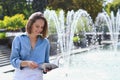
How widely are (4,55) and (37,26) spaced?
15.4m

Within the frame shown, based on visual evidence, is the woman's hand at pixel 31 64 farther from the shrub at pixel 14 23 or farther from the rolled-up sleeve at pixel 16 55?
the shrub at pixel 14 23

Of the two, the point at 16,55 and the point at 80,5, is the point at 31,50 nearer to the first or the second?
the point at 16,55

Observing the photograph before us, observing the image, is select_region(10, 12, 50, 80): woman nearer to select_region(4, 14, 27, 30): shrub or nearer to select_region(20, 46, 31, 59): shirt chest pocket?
select_region(20, 46, 31, 59): shirt chest pocket

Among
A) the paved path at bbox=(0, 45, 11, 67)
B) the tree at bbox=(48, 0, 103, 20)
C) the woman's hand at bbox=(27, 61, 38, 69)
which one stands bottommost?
the paved path at bbox=(0, 45, 11, 67)

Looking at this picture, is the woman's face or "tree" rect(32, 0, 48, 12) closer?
the woman's face

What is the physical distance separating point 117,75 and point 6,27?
62.2ft

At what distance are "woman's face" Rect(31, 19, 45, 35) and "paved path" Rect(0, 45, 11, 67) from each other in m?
12.7

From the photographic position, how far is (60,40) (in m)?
22.0

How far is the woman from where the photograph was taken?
274 centimetres

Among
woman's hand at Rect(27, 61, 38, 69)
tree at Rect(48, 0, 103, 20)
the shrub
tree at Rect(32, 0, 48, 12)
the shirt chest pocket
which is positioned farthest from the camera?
tree at Rect(32, 0, 48, 12)

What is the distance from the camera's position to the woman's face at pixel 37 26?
9.06 feet

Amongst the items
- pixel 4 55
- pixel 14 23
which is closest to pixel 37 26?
pixel 4 55

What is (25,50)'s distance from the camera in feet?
9.14

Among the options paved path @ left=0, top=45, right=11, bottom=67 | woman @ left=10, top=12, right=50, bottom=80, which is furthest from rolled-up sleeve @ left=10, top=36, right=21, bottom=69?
paved path @ left=0, top=45, right=11, bottom=67
